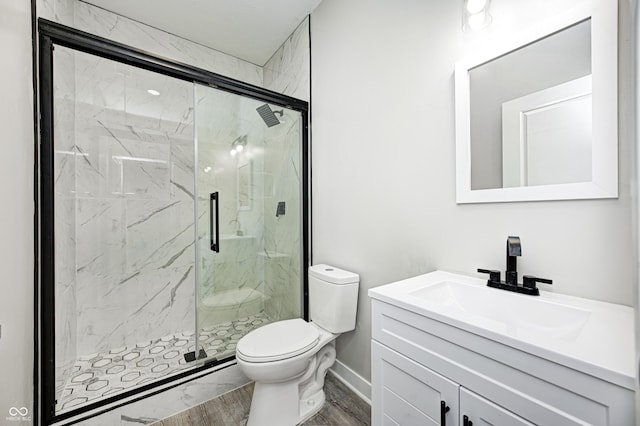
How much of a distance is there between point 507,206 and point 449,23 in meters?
0.86

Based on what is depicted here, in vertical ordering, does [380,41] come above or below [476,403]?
above

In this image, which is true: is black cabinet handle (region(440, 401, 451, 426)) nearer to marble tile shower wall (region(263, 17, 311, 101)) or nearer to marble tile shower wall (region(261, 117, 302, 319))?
marble tile shower wall (region(261, 117, 302, 319))

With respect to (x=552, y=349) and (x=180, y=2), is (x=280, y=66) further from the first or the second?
(x=552, y=349)

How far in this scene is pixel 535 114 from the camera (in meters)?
1.01

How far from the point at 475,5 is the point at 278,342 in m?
1.80

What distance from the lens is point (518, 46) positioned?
1.02m

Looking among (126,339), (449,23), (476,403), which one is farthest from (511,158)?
(126,339)

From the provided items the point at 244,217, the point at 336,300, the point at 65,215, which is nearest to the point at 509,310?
the point at 336,300

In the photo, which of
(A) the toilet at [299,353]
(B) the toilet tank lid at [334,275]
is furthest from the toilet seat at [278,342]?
(B) the toilet tank lid at [334,275]

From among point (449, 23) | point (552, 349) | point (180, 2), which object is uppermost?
point (180, 2)

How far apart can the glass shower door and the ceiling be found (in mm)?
751

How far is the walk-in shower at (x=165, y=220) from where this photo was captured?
6.09 feet

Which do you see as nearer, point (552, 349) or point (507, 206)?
point (552, 349)

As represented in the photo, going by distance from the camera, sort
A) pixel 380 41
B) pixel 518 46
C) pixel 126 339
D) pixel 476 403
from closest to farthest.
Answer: pixel 476 403 → pixel 518 46 → pixel 380 41 → pixel 126 339
